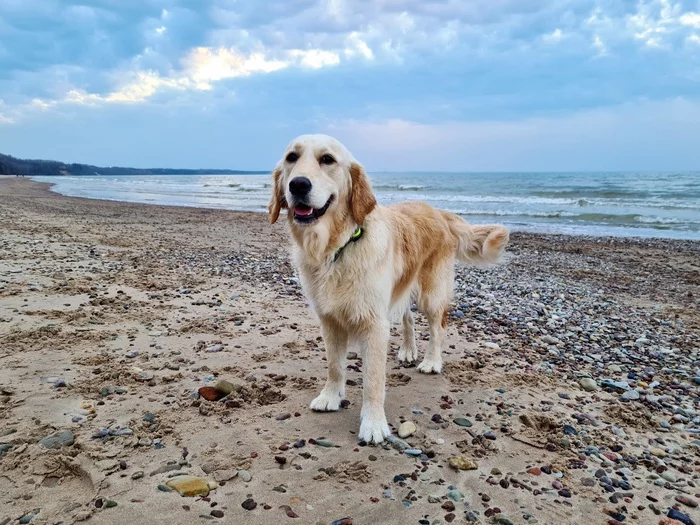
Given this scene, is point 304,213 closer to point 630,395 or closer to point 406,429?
point 406,429

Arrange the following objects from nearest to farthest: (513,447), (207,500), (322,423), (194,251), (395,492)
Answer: (207,500) → (395,492) → (513,447) → (322,423) → (194,251)

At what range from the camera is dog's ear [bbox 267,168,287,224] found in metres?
3.62

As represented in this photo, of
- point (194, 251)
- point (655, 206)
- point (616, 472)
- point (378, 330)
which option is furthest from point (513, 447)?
point (655, 206)

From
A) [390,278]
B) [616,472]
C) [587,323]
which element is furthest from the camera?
[587,323]

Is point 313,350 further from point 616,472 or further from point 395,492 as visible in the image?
point 616,472

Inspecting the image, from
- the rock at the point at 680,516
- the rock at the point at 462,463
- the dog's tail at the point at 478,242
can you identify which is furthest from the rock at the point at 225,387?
the rock at the point at 680,516

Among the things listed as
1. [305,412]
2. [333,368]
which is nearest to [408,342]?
[333,368]

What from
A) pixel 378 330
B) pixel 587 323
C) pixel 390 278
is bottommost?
pixel 587 323

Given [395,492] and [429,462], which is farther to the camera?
[429,462]

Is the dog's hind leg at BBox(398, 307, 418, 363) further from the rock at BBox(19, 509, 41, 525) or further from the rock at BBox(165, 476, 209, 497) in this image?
the rock at BBox(19, 509, 41, 525)

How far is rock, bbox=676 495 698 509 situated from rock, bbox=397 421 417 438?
1.49m

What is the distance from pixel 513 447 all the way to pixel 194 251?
816 cm

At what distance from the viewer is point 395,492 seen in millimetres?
2500

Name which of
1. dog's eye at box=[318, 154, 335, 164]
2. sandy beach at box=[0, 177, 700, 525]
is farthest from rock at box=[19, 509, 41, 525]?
dog's eye at box=[318, 154, 335, 164]
